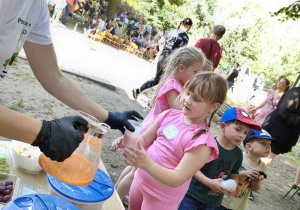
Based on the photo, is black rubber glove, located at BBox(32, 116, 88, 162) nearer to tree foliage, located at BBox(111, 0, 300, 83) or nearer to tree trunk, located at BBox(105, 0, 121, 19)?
tree trunk, located at BBox(105, 0, 121, 19)

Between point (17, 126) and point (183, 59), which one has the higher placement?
point (183, 59)

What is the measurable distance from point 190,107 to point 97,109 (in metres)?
0.60

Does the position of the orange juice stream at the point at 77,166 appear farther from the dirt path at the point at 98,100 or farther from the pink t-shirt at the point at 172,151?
the dirt path at the point at 98,100

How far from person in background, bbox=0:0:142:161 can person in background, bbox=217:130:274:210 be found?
49.5 inches

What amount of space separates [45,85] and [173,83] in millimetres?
1189

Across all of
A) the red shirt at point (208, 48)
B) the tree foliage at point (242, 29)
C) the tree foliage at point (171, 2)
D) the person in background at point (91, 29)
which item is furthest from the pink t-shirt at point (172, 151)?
the tree foliage at point (171, 2)

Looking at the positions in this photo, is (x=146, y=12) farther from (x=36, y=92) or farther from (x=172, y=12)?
(x=36, y=92)

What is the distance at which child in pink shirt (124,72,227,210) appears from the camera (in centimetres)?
164

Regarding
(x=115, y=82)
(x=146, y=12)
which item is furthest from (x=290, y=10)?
(x=146, y=12)

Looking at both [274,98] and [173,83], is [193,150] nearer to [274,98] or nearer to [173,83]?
[173,83]

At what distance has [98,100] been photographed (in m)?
5.64

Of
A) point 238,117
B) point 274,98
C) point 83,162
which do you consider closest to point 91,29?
point 274,98

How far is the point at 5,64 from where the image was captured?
141 cm

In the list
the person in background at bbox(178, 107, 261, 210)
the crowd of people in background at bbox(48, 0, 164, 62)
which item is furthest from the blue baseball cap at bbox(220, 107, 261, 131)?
the crowd of people in background at bbox(48, 0, 164, 62)
